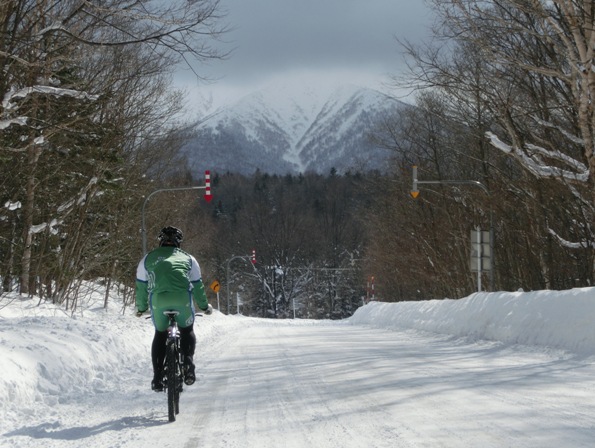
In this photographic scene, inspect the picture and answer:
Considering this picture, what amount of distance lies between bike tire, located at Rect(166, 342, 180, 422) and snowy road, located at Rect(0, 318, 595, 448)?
187mm

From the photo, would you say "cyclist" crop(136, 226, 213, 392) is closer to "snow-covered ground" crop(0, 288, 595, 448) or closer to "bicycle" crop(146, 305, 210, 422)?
"bicycle" crop(146, 305, 210, 422)

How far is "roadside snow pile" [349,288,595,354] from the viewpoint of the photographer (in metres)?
11.8

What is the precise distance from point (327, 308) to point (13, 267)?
3206 inches

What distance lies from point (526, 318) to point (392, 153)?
30360 millimetres

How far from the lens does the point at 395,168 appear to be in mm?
47594

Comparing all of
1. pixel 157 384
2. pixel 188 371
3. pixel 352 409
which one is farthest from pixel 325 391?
pixel 157 384

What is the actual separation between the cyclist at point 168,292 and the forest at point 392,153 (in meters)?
4.13

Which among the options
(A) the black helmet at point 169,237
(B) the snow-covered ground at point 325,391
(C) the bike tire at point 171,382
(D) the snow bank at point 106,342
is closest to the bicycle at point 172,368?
(C) the bike tire at point 171,382

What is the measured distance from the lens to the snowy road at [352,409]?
580cm

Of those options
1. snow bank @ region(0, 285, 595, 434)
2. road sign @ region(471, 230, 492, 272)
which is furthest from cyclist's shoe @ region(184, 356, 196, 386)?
road sign @ region(471, 230, 492, 272)

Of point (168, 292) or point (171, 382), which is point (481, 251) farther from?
point (171, 382)

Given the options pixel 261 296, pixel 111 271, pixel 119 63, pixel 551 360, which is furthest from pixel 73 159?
pixel 261 296

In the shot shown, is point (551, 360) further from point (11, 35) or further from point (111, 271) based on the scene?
point (111, 271)

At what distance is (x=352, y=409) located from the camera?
7086 millimetres
